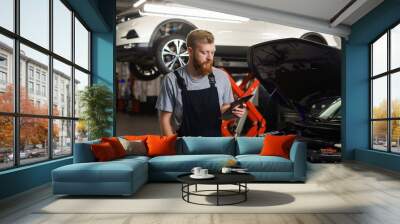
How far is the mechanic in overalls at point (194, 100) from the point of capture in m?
8.33

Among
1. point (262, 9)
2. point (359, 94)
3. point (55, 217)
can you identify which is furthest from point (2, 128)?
point (359, 94)

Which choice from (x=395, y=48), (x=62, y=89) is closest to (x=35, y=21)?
(x=62, y=89)

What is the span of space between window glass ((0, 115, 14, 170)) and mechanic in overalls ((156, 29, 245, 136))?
3965mm

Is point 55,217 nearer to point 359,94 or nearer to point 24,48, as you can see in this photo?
point 24,48

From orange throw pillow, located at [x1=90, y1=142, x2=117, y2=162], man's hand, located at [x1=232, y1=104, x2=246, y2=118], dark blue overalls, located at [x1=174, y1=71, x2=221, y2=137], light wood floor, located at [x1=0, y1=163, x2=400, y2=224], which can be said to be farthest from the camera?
man's hand, located at [x1=232, y1=104, x2=246, y2=118]

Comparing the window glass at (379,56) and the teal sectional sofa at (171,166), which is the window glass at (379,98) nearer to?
the window glass at (379,56)

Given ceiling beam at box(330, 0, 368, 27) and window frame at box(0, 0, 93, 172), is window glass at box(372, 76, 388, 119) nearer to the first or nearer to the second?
ceiling beam at box(330, 0, 368, 27)

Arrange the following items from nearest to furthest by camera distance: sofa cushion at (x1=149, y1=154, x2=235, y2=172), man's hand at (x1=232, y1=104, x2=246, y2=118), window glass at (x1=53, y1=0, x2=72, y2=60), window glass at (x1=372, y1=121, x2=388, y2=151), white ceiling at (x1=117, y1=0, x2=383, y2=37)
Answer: sofa cushion at (x1=149, y1=154, x2=235, y2=172)
window glass at (x1=53, y1=0, x2=72, y2=60)
white ceiling at (x1=117, y1=0, x2=383, y2=37)
window glass at (x1=372, y1=121, x2=388, y2=151)
man's hand at (x1=232, y1=104, x2=246, y2=118)

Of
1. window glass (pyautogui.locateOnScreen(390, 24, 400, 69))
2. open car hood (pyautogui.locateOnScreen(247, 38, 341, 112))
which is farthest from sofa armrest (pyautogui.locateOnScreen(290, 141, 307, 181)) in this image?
window glass (pyautogui.locateOnScreen(390, 24, 400, 69))

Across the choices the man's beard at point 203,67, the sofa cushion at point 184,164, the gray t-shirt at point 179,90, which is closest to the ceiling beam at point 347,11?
the gray t-shirt at point 179,90

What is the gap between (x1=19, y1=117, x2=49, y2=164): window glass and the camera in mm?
5035

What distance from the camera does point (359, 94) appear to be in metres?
8.88

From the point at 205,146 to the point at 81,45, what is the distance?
11.3 ft

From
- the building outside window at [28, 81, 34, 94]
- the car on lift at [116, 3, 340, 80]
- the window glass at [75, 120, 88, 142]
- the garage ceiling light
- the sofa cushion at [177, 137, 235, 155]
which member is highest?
the garage ceiling light
